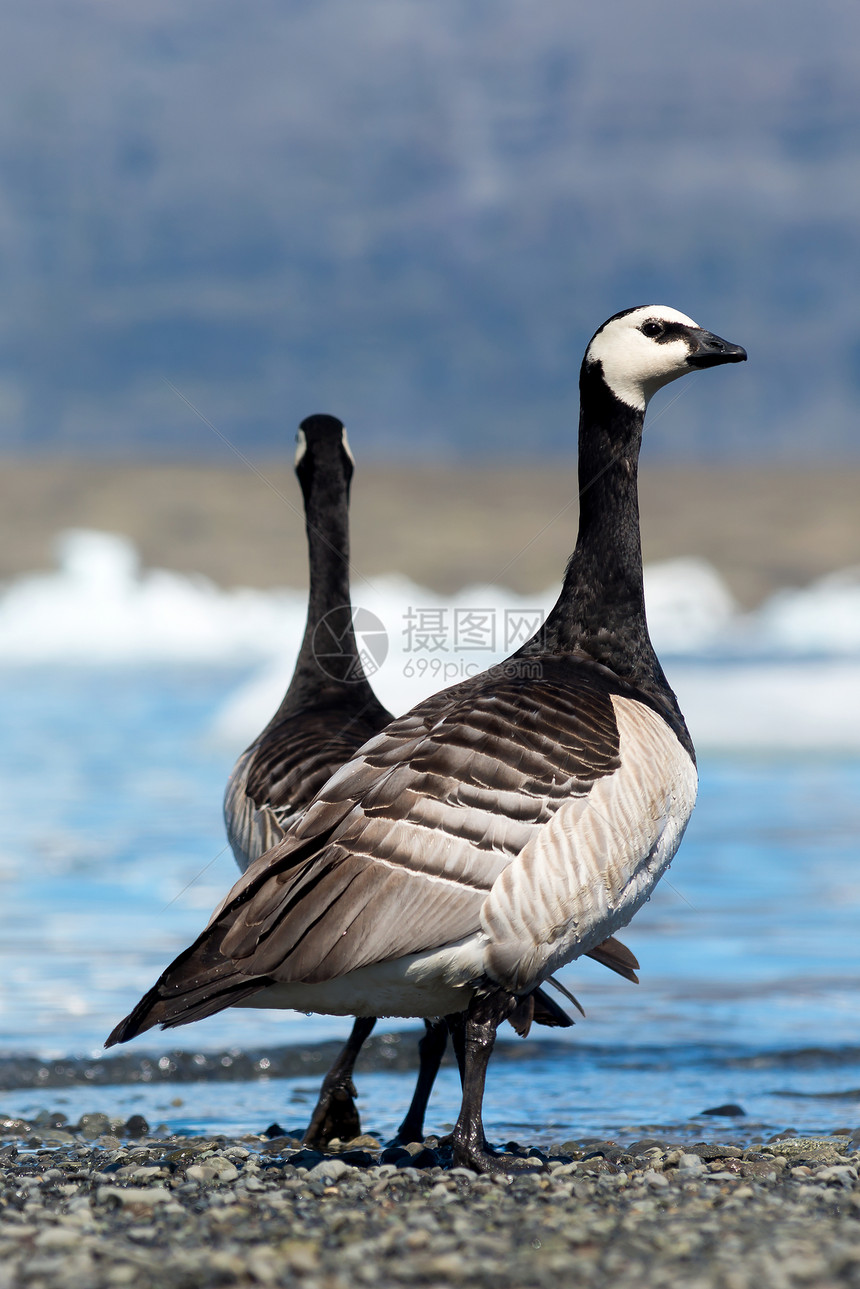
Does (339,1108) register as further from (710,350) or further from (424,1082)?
(710,350)

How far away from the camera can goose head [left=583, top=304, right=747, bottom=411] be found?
25.2 feet

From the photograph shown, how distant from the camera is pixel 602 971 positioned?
532 inches

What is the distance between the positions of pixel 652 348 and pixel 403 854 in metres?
3.26

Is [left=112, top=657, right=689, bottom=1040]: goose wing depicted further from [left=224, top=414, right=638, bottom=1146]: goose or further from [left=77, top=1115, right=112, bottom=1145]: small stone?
[left=77, top=1115, right=112, bottom=1145]: small stone

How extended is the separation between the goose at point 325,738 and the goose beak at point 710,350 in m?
3.00

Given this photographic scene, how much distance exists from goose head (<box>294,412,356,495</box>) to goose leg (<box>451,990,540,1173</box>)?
5.27 m

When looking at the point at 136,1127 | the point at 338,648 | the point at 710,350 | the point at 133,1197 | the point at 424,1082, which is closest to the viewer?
the point at 133,1197

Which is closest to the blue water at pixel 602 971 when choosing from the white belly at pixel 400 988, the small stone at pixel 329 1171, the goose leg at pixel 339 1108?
the goose leg at pixel 339 1108

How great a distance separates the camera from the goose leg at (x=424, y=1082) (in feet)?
26.1

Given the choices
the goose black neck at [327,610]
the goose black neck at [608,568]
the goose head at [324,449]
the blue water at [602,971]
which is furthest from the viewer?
the goose head at [324,449]

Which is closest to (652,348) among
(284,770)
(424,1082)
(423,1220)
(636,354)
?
(636,354)

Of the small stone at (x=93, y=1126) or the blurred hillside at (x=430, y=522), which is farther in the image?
the blurred hillside at (x=430, y=522)

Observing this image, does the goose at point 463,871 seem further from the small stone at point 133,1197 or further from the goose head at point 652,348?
the goose head at point 652,348

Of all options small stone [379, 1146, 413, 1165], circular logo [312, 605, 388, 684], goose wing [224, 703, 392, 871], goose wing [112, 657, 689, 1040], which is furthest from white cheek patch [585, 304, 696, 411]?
small stone [379, 1146, 413, 1165]
